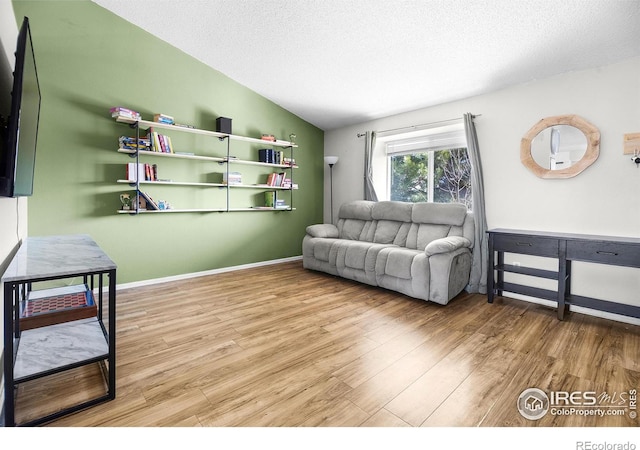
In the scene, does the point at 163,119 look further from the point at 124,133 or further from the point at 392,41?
the point at 392,41

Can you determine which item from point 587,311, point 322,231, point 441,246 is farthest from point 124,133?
point 587,311

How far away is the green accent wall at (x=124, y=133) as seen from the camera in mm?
2982

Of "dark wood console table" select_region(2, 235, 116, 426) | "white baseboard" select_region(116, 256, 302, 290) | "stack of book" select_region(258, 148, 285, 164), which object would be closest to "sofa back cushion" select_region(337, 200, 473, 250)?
"white baseboard" select_region(116, 256, 302, 290)

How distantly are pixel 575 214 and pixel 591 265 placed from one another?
48 cm

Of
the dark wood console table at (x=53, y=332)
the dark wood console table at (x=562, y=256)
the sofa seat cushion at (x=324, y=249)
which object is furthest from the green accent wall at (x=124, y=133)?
the dark wood console table at (x=562, y=256)

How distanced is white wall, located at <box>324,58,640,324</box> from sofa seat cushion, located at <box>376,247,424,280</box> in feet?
3.69

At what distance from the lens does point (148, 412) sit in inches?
57.6

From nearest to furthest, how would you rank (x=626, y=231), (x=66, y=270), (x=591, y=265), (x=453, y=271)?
(x=66, y=270) → (x=626, y=231) → (x=591, y=265) → (x=453, y=271)

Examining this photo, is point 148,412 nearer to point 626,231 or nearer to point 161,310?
point 161,310

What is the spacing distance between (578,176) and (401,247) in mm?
1827

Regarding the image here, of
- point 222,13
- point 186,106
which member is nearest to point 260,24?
point 222,13

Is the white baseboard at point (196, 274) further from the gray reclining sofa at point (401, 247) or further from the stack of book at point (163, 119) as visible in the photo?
the stack of book at point (163, 119)

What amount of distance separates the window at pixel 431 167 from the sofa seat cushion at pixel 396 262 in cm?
132

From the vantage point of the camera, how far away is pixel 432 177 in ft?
13.9
